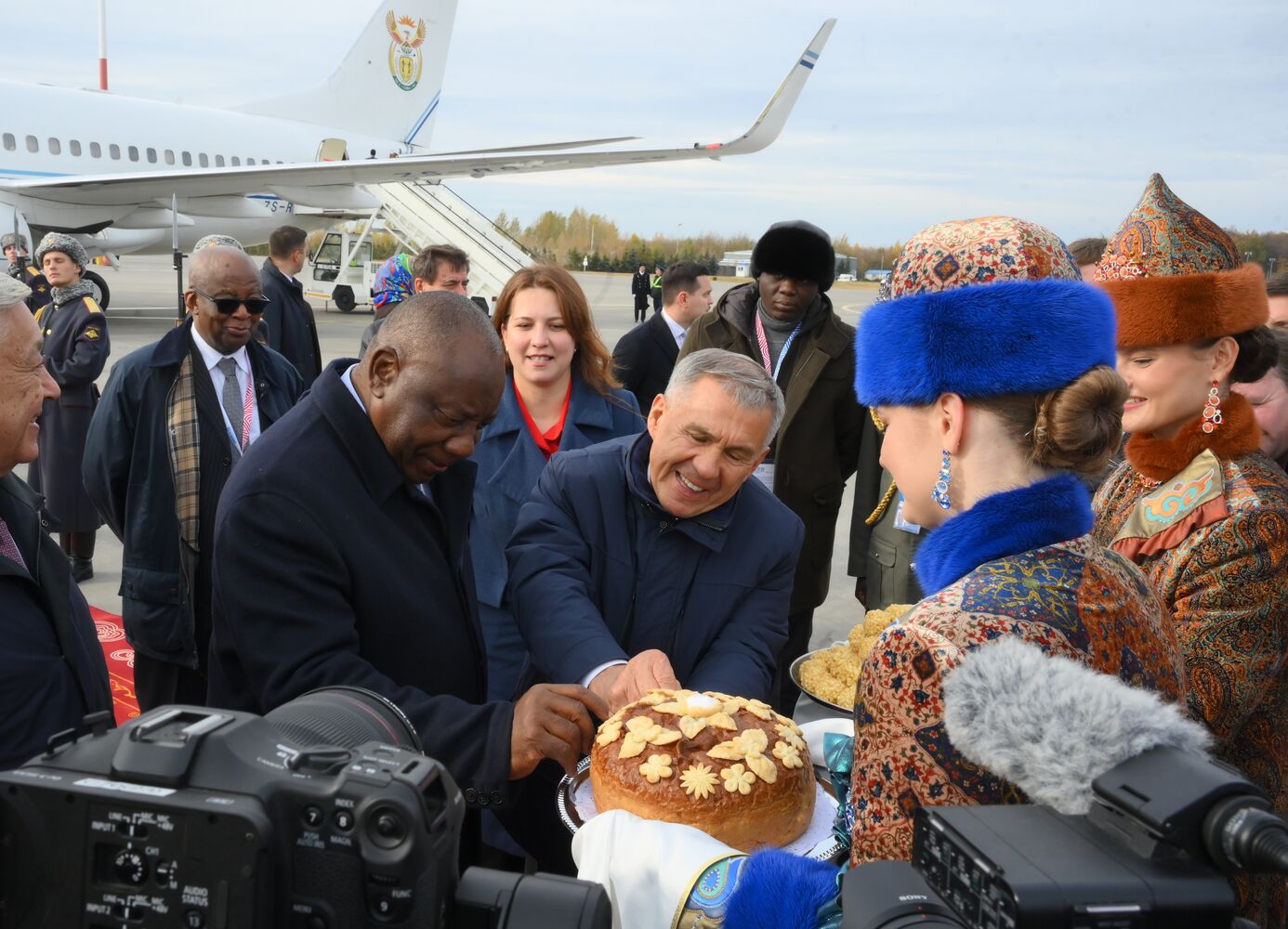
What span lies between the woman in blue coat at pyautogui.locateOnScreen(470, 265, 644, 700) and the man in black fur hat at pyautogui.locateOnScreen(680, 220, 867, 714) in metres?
1.12

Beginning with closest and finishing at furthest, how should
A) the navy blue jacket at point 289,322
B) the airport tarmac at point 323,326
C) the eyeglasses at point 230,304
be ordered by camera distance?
the eyeglasses at point 230,304
the airport tarmac at point 323,326
the navy blue jacket at point 289,322

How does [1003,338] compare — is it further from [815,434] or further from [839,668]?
[815,434]

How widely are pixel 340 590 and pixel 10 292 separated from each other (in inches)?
37.6

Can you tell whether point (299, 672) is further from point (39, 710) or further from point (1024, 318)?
point (1024, 318)

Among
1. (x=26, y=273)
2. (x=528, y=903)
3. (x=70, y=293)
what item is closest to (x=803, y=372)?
(x=528, y=903)

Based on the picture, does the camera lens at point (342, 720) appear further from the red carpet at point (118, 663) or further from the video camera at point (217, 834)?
the red carpet at point (118, 663)

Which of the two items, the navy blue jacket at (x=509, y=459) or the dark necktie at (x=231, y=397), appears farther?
the dark necktie at (x=231, y=397)

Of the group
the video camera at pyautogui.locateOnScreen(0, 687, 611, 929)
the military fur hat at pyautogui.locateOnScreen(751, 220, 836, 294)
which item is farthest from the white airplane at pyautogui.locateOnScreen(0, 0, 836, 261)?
the video camera at pyautogui.locateOnScreen(0, 687, 611, 929)

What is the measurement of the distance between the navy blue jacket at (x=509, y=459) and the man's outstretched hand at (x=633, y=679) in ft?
2.55

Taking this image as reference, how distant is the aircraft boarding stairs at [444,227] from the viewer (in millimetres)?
22703

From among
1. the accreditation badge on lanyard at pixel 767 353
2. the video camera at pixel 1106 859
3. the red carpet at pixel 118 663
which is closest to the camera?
the video camera at pixel 1106 859

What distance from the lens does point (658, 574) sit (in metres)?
2.55

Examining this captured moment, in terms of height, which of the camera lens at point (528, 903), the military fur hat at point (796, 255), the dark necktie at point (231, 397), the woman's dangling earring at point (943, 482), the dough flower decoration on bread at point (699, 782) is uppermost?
the military fur hat at point (796, 255)

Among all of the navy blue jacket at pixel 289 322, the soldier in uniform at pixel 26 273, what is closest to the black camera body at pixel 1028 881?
the soldier in uniform at pixel 26 273
